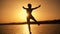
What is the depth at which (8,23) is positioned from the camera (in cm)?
460

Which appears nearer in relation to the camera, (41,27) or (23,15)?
(41,27)

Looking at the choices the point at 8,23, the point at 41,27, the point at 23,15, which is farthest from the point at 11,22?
the point at 41,27

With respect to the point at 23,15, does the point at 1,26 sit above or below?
below

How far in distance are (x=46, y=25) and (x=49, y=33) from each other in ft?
1.83

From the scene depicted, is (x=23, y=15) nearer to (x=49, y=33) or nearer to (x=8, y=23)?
(x=8, y=23)

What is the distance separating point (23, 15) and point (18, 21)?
27cm

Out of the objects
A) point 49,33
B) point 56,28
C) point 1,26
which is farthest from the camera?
point 1,26

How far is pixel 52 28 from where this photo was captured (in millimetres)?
4281

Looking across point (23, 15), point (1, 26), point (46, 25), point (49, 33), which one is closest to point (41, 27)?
point (46, 25)

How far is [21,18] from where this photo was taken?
4.85m

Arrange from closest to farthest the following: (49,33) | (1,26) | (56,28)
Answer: (49,33)
(56,28)
(1,26)

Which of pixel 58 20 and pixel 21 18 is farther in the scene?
pixel 21 18

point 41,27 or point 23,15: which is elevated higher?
point 23,15

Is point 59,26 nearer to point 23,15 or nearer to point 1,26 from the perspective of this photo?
point 23,15
